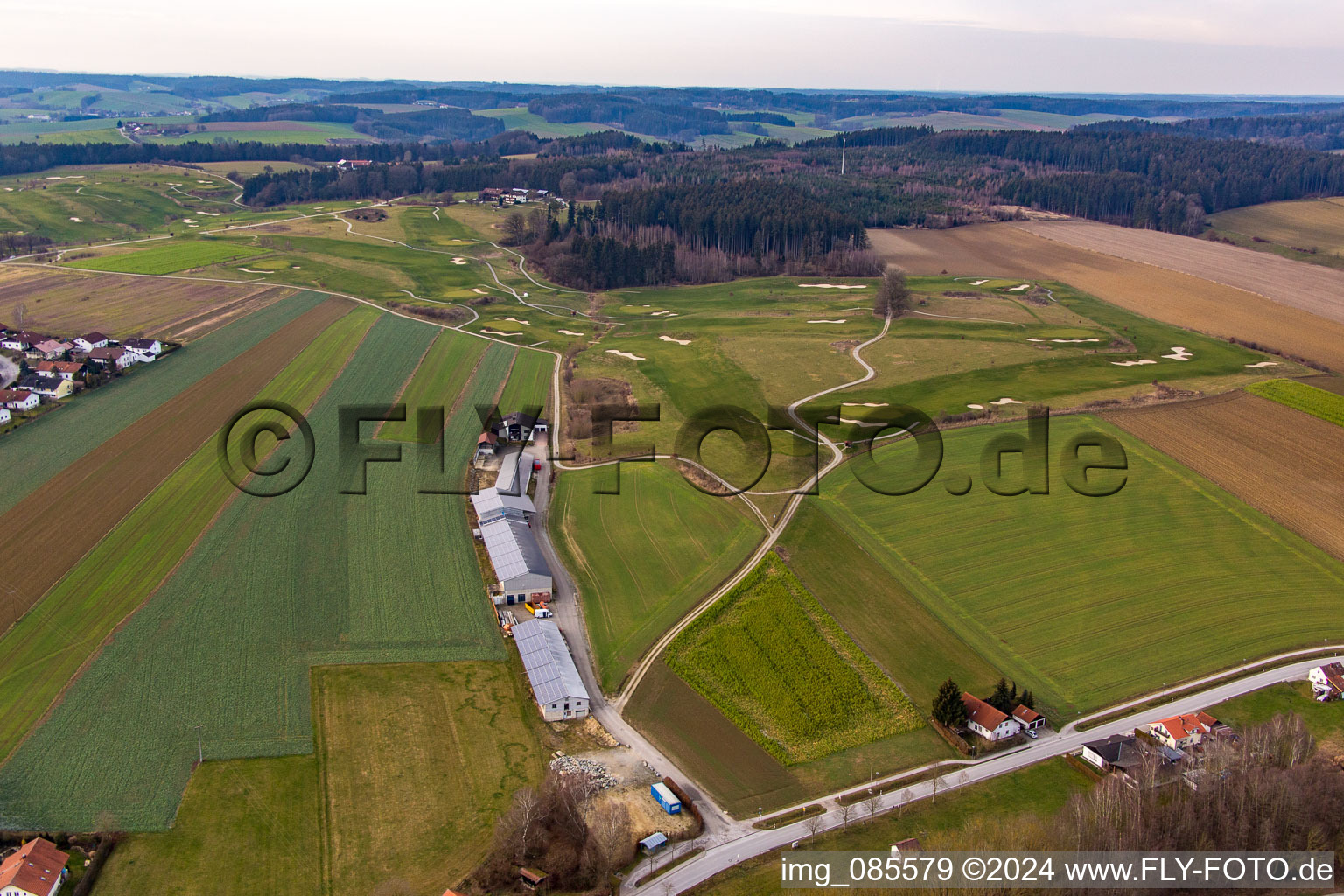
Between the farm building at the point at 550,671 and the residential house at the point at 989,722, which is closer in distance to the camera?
the residential house at the point at 989,722

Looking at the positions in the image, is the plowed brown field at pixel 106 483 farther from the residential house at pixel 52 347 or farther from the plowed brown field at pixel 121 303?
the plowed brown field at pixel 121 303

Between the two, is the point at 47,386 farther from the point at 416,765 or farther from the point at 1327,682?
the point at 1327,682

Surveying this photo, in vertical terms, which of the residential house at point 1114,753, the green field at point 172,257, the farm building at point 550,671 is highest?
the green field at point 172,257

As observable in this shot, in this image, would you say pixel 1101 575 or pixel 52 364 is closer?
pixel 1101 575

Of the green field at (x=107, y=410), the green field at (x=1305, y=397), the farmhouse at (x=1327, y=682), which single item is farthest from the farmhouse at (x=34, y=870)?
the green field at (x=1305, y=397)

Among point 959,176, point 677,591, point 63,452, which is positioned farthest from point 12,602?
point 959,176

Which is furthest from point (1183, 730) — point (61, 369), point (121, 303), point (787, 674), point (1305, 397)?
point (121, 303)
